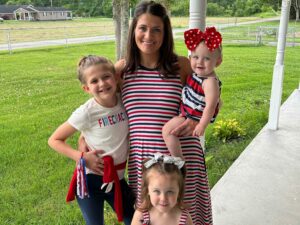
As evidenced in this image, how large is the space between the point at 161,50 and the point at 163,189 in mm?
711

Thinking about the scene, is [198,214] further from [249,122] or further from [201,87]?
[249,122]

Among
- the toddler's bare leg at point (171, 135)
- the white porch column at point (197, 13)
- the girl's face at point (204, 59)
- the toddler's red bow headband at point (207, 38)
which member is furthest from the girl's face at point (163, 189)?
the white porch column at point (197, 13)

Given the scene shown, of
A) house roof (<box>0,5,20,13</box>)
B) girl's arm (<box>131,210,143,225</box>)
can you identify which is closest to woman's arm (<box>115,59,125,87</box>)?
girl's arm (<box>131,210,143,225</box>)

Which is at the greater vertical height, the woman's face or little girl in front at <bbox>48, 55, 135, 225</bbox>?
the woman's face

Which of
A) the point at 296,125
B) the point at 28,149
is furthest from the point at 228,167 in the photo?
the point at 28,149

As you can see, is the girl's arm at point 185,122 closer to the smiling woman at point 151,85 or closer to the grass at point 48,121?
the smiling woman at point 151,85

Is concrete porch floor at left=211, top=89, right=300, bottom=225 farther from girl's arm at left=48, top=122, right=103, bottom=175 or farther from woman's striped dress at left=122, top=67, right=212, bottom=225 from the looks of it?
girl's arm at left=48, top=122, right=103, bottom=175

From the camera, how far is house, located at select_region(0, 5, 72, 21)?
32062 millimetres

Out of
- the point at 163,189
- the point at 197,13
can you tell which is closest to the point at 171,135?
the point at 163,189

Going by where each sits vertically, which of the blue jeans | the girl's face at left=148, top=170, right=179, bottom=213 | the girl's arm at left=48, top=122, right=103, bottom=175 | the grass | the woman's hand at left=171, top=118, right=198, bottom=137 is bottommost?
the grass

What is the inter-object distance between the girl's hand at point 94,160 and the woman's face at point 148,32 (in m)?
0.55

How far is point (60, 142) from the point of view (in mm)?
1787

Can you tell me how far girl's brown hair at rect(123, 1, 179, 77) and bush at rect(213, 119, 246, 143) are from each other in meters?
3.29

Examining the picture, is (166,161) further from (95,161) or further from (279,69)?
(279,69)
